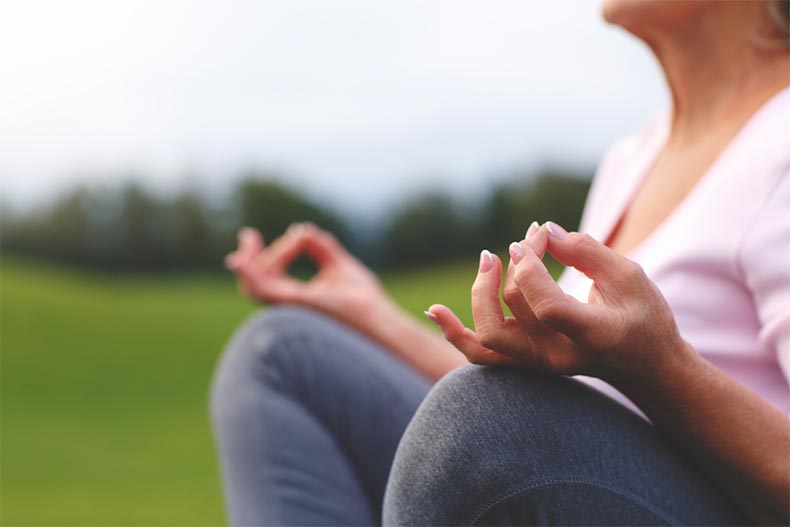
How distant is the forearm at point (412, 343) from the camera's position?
1.54 m

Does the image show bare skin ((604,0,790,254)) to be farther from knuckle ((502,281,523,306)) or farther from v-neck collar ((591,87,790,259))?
knuckle ((502,281,523,306))

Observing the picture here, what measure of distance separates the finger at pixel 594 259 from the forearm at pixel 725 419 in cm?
9

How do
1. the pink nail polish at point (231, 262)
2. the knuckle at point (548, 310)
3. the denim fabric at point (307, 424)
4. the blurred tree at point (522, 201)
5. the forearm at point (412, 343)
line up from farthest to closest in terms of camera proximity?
1. the blurred tree at point (522, 201)
2. the pink nail polish at point (231, 262)
3. the forearm at point (412, 343)
4. the denim fabric at point (307, 424)
5. the knuckle at point (548, 310)

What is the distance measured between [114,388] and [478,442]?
23.7 feet

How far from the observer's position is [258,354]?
4.47 ft

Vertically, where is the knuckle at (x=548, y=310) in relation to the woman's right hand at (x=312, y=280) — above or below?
above

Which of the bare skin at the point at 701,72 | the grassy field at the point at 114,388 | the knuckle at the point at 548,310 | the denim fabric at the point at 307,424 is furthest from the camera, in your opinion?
the grassy field at the point at 114,388

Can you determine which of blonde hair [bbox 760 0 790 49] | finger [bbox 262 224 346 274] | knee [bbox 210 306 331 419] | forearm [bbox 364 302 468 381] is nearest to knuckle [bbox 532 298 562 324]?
blonde hair [bbox 760 0 790 49]

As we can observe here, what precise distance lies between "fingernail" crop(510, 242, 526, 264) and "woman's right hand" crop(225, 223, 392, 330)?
88 cm

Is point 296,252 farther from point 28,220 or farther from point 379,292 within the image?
point 28,220

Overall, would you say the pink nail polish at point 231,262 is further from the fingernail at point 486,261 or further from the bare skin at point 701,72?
the fingernail at point 486,261

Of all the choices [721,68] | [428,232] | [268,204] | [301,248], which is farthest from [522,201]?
[721,68]

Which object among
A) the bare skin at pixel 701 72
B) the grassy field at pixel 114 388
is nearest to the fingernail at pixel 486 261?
the bare skin at pixel 701 72

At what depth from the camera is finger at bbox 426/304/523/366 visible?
0.80m
